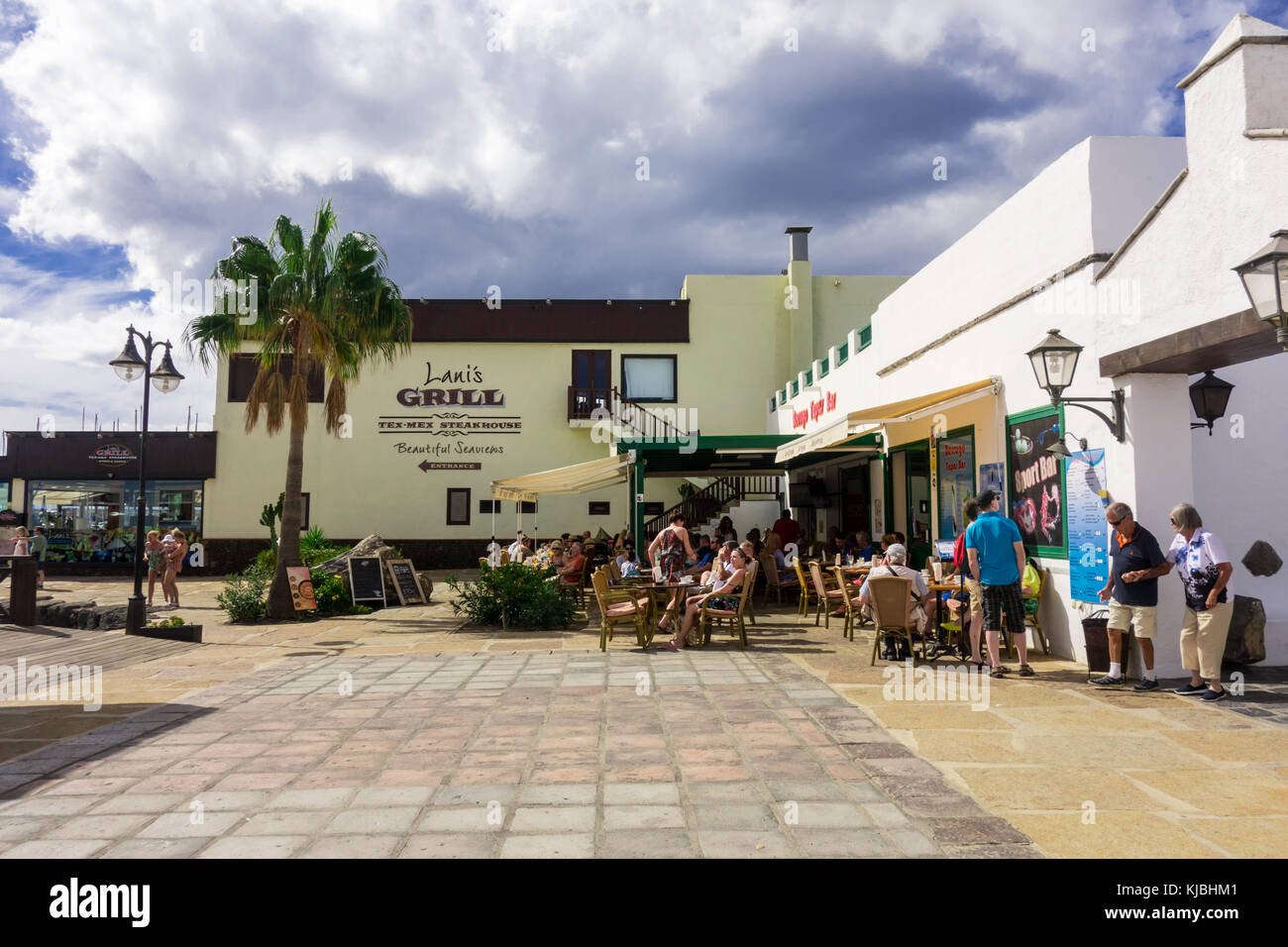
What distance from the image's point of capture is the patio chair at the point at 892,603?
716 centimetres

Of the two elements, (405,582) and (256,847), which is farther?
(405,582)

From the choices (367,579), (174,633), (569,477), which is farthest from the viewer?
(367,579)

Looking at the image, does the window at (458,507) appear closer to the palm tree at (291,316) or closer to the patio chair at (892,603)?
the palm tree at (291,316)

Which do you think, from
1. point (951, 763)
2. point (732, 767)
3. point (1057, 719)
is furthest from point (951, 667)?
point (732, 767)

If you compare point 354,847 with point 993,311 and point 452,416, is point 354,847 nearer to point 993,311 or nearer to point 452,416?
point 993,311

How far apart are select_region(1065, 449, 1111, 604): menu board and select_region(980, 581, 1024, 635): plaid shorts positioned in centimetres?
74

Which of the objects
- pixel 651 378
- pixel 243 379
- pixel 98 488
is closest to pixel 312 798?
pixel 651 378

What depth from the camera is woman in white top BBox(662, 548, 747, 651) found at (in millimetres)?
8547

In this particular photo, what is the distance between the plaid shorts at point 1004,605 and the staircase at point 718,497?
41.8ft

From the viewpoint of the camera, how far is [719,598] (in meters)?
8.70

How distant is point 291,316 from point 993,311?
974cm

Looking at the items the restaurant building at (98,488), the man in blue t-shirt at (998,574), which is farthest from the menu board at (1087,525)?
the restaurant building at (98,488)

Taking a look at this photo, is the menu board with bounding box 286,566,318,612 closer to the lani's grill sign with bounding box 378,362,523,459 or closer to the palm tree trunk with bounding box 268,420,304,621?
the palm tree trunk with bounding box 268,420,304,621

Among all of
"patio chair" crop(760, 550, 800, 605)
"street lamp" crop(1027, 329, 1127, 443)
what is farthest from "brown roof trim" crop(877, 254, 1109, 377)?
"patio chair" crop(760, 550, 800, 605)
